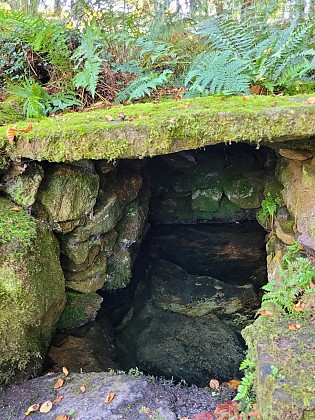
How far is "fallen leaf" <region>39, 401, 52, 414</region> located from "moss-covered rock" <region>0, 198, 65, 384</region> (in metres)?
0.54

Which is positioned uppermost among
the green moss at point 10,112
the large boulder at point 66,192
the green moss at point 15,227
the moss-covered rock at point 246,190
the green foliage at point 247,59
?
the green foliage at point 247,59

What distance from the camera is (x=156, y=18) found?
19.6 ft

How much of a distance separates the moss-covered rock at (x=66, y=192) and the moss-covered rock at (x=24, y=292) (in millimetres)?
325

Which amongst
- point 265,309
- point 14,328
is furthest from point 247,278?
point 14,328

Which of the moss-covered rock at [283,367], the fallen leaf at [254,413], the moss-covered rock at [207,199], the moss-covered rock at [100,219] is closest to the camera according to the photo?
the moss-covered rock at [283,367]

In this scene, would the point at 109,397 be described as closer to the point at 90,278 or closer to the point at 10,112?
the point at 90,278

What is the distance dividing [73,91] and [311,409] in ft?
15.8

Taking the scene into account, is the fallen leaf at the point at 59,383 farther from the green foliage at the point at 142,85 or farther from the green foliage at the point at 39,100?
the green foliage at the point at 142,85

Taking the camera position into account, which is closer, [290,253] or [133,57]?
[290,253]

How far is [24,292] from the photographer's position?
3.52m

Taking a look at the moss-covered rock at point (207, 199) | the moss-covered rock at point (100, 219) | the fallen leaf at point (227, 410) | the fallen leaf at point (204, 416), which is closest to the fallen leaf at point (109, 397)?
the fallen leaf at point (204, 416)

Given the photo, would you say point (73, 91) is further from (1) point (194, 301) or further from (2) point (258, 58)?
(1) point (194, 301)

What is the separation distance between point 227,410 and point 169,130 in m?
2.61

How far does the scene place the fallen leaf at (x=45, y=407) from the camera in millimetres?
3200
